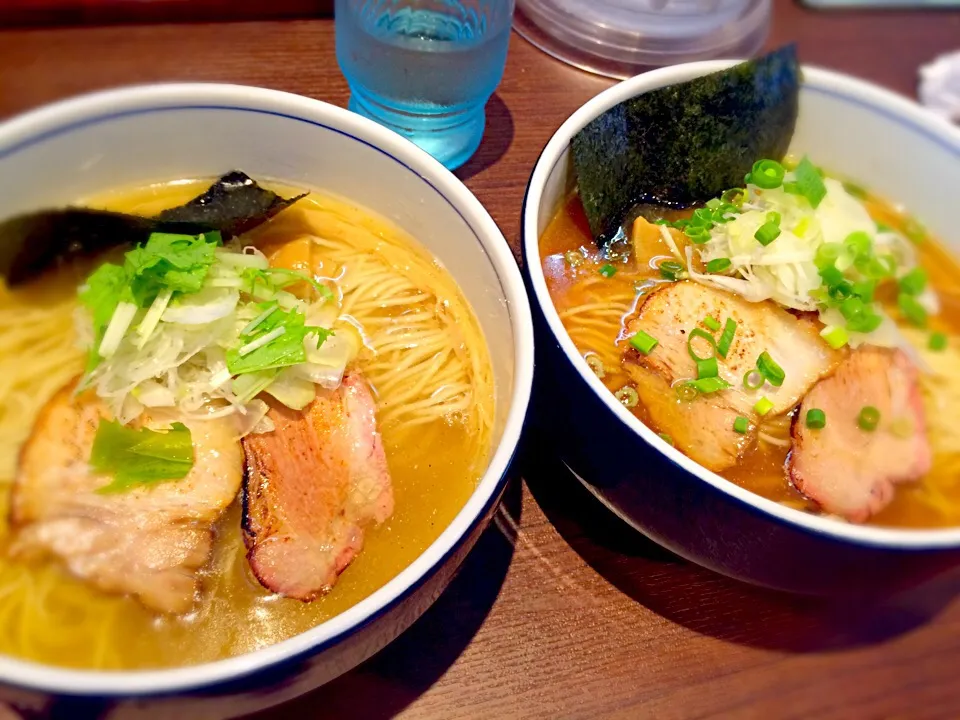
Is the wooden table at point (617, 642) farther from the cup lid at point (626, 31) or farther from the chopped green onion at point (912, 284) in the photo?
the cup lid at point (626, 31)

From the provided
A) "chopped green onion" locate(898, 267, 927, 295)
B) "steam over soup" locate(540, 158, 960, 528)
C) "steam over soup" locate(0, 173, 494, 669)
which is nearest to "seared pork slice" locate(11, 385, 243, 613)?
"steam over soup" locate(0, 173, 494, 669)

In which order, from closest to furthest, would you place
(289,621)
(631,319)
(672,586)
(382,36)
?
(289,621)
(672,586)
(631,319)
(382,36)

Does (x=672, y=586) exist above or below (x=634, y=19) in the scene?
below

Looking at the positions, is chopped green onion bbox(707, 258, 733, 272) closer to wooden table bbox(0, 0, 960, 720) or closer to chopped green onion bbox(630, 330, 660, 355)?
chopped green onion bbox(630, 330, 660, 355)

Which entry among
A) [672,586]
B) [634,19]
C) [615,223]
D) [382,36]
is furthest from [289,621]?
[634,19]

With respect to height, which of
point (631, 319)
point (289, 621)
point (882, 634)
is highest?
point (631, 319)

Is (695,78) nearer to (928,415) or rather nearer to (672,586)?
(928,415)
